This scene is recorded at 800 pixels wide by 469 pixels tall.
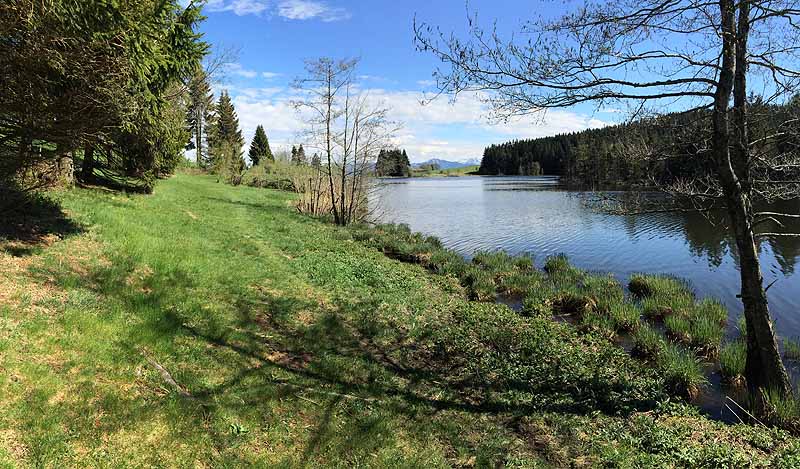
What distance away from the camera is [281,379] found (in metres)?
5.09

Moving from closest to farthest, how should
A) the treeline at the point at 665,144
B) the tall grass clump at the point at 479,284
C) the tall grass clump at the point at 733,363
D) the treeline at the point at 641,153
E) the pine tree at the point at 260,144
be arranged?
the treeline at the point at 665,144 < the treeline at the point at 641,153 < the tall grass clump at the point at 733,363 < the tall grass clump at the point at 479,284 < the pine tree at the point at 260,144

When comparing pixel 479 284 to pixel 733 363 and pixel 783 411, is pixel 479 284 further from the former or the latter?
pixel 783 411

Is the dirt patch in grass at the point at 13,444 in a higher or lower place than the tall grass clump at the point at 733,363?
higher

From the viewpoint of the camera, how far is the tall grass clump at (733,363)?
6.69 m

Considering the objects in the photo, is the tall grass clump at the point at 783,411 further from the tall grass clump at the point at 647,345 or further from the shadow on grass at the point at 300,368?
the tall grass clump at the point at 647,345

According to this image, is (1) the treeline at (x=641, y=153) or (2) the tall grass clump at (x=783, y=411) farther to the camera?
(1) the treeline at (x=641, y=153)

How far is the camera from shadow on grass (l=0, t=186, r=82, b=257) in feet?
20.3

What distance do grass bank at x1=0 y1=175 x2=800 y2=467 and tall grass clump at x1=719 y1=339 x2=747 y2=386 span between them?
1.35 meters

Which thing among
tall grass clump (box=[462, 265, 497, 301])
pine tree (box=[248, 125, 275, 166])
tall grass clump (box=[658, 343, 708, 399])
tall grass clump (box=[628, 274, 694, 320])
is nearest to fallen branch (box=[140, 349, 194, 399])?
tall grass clump (box=[658, 343, 708, 399])

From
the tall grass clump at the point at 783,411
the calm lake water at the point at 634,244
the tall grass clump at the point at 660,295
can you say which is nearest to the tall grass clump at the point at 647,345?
the tall grass clump at the point at 783,411

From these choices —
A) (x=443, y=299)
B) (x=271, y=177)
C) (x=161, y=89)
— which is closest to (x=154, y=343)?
(x=443, y=299)

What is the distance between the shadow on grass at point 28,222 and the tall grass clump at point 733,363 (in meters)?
11.0

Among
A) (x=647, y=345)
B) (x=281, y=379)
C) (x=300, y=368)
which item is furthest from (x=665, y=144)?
(x=281, y=379)

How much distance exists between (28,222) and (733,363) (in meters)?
12.2
